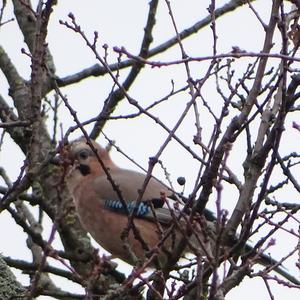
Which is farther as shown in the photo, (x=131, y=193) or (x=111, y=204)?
(x=111, y=204)

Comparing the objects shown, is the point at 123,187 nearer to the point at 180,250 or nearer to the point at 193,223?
the point at 180,250

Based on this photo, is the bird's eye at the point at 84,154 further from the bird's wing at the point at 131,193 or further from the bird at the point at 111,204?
the bird's wing at the point at 131,193

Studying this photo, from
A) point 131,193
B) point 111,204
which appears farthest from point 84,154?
point 131,193

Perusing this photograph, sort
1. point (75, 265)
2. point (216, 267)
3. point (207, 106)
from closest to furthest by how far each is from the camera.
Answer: point (216, 267) → point (207, 106) → point (75, 265)

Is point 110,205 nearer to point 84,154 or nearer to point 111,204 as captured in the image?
point 111,204

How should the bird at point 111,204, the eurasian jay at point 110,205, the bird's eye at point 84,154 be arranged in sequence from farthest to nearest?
the bird's eye at point 84,154 → the eurasian jay at point 110,205 → the bird at point 111,204

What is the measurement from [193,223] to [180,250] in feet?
1.80

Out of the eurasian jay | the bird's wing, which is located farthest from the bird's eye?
the bird's wing

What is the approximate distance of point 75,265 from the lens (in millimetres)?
7141

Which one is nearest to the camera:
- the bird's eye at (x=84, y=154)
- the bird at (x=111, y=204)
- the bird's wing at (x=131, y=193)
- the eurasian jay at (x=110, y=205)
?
the bird's wing at (x=131, y=193)

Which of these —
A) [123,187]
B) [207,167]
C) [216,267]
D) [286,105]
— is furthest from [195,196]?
[123,187]

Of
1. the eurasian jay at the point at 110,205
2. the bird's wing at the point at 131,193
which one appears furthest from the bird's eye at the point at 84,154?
Result: the bird's wing at the point at 131,193

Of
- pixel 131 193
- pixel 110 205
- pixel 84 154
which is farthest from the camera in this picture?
pixel 84 154

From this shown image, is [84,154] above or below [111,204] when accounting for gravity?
above
